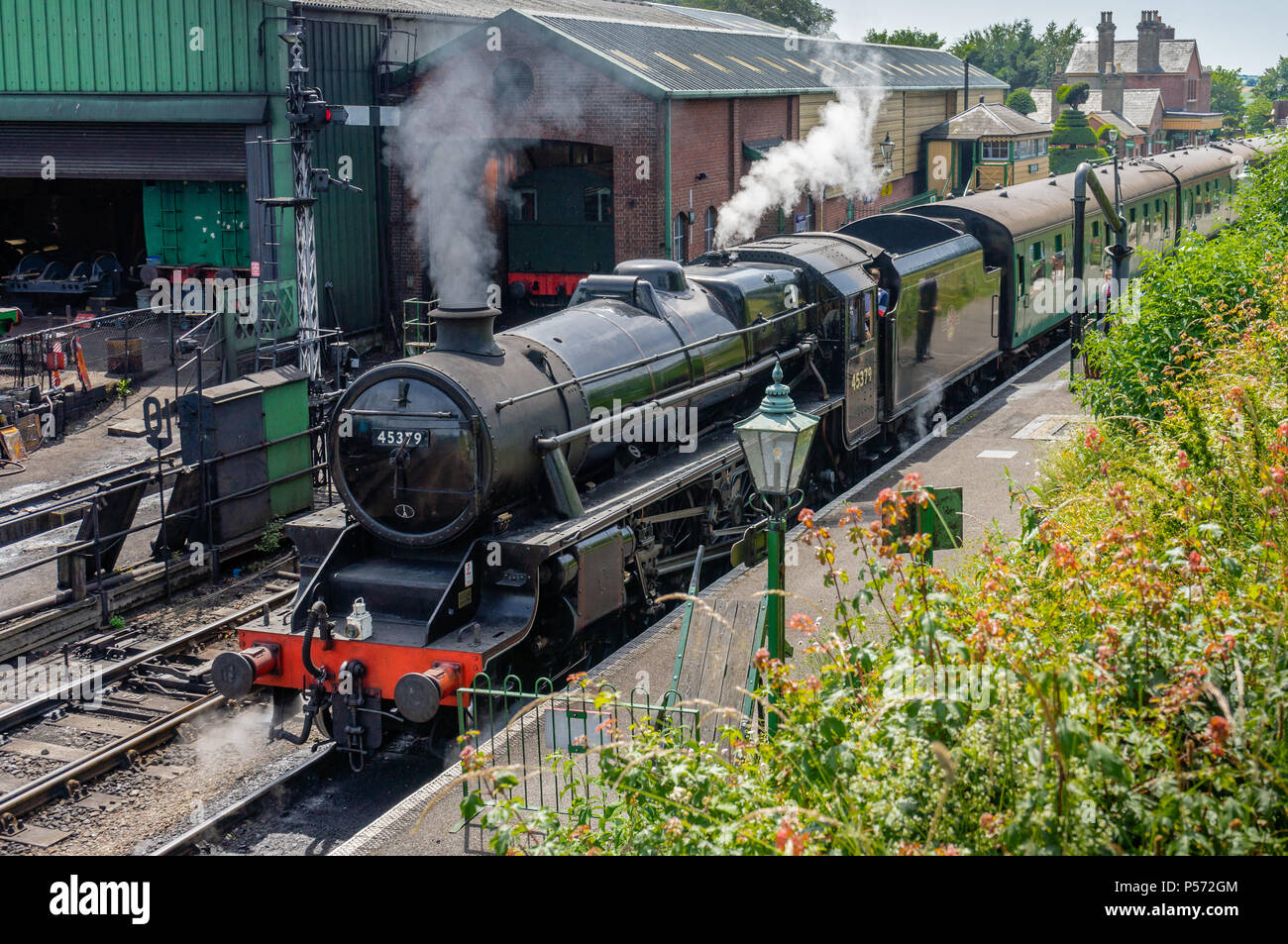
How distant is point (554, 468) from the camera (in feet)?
Answer: 33.6

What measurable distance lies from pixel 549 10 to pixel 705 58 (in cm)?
482

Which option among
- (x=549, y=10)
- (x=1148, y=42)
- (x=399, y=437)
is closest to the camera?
(x=399, y=437)

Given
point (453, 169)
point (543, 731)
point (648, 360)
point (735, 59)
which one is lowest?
point (543, 731)

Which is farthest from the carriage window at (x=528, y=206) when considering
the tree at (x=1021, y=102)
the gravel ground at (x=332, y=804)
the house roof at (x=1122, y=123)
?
the house roof at (x=1122, y=123)

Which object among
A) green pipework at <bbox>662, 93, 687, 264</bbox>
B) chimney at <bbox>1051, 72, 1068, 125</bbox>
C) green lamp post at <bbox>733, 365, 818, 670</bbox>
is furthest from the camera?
chimney at <bbox>1051, 72, 1068, 125</bbox>

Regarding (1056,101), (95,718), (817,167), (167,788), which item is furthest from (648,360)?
(1056,101)

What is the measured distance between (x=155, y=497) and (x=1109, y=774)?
49.8 feet

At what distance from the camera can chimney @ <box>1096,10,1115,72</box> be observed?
70.5 m

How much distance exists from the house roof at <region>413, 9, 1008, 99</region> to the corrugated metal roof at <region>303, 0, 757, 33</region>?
1575mm

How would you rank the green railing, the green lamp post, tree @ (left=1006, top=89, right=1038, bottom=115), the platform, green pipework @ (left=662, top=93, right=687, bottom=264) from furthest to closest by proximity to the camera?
1. tree @ (left=1006, top=89, right=1038, bottom=115)
2. the green railing
3. green pipework @ (left=662, top=93, right=687, bottom=264)
4. the platform
5. the green lamp post

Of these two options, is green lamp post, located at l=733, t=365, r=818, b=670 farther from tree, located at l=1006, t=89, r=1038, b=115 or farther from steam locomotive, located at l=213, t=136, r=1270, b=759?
tree, located at l=1006, t=89, r=1038, b=115

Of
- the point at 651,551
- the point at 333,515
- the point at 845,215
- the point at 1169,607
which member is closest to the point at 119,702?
the point at 333,515

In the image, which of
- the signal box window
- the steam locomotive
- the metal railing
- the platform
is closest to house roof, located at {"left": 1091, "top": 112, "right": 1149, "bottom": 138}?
the signal box window

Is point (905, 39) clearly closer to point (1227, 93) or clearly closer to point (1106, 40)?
point (1106, 40)
